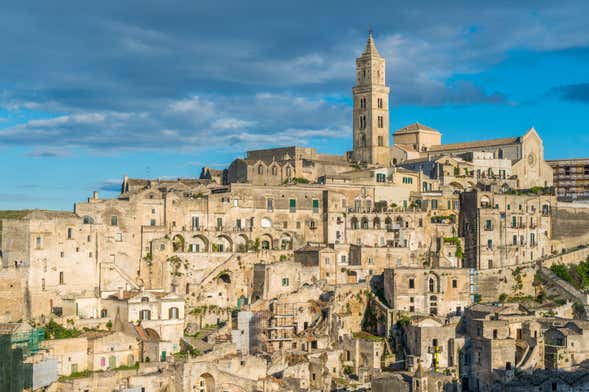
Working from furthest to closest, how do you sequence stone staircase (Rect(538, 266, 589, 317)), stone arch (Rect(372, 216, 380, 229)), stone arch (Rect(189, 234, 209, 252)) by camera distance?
1. stone arch (Rect(372, 216, 380, 229))
2. stone staircase (Rect(538, 266, 589, 317))
3. stone arch (Rect(189, 234, 209, 252))

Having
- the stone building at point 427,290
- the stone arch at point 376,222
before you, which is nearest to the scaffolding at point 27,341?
the stone building at point 427,290

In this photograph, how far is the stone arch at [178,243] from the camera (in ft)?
204

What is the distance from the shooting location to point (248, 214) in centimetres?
6644

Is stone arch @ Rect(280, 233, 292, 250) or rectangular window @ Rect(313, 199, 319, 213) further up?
rectangular window @ Rect(313, 199, 319, 213)

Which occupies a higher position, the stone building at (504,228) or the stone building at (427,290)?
the stone building at (504,228)

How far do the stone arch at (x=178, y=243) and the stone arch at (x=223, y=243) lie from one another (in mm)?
2596

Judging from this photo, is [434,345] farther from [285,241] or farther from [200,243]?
[200,243]

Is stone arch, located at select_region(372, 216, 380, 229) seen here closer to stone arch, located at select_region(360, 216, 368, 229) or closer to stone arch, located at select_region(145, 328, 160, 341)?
stone arch, located at select_region(360, 216, 368, 229)

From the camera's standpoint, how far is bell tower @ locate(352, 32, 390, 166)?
81688 millimetres

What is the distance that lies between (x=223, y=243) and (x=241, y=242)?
51.7 inches

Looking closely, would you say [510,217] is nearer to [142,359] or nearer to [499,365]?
[499,365]

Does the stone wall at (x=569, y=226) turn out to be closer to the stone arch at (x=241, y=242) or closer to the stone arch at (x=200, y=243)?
the stone arch at (x=241, y=242)

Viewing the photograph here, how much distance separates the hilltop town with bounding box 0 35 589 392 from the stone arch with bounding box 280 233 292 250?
0.07 metres

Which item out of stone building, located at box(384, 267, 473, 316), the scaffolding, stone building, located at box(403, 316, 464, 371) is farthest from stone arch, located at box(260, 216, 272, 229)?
the scaffolding
